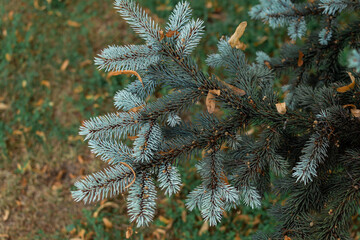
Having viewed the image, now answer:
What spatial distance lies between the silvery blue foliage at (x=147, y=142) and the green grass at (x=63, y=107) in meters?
1.49

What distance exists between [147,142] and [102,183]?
22 centimetres

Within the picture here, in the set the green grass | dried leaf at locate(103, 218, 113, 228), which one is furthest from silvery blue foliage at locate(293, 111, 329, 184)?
dried leaf at locate(103, 218, 113, 228)

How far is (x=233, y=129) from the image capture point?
1.31m

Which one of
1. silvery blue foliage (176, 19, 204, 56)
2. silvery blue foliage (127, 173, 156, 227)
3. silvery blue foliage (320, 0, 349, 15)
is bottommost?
silvery blue foliage (127, 173, 156, 227)

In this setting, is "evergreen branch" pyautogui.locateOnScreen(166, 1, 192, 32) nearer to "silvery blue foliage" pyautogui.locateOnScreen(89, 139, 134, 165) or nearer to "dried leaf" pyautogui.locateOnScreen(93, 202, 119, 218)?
"silvery blue foliage" pyautogui.locateOnScreen(89, 139, 134, 165)

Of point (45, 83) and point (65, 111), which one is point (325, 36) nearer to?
point (65, 111)

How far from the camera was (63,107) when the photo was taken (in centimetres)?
340

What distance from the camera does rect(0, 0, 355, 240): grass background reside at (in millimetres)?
2658

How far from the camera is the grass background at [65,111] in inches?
105

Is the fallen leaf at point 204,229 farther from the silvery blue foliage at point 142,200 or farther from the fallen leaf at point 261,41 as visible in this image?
the fallen leaf at point 261,41

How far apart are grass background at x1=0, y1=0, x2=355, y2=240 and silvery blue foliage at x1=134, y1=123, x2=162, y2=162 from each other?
1.26 m

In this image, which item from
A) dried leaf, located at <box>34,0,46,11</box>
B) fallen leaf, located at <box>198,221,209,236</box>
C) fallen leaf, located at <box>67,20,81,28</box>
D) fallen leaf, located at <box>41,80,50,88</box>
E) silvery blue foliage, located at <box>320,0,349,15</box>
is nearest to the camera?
silvery blue foliage, located at <box>320,0,349,15</box>

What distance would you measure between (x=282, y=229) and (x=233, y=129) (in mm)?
489

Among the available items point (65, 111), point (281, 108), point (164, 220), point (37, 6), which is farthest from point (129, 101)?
point (37, 6)
